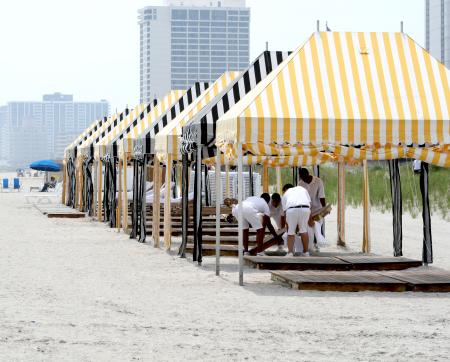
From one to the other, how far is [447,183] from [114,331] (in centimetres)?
3072

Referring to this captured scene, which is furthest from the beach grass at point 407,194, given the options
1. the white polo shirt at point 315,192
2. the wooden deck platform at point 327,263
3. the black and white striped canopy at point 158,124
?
the wooden deck platform at point 327,263

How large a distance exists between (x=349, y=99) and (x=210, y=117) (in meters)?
2.63

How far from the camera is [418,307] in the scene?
12078 mm

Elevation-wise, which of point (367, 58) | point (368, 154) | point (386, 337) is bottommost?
point (386, 337)

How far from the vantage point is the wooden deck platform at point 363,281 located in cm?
1366

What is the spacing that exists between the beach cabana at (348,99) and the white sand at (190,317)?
1563 millimetres

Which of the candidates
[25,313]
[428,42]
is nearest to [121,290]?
[25,313]

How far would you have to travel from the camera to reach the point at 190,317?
1116cm

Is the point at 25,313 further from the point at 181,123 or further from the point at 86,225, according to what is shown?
the point at 86,225

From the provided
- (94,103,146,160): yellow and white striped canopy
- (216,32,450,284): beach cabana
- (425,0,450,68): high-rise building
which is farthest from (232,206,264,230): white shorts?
(425,0,450,68): high-rise building

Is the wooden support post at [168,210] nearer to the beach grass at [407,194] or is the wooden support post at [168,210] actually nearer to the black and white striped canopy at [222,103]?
the black and white striped canopy at [222,103]

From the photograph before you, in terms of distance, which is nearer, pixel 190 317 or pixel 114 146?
pixel 190 317

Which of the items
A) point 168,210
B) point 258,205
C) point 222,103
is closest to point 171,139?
point 168,210

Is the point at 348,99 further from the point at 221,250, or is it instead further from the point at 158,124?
the point at 158,124
